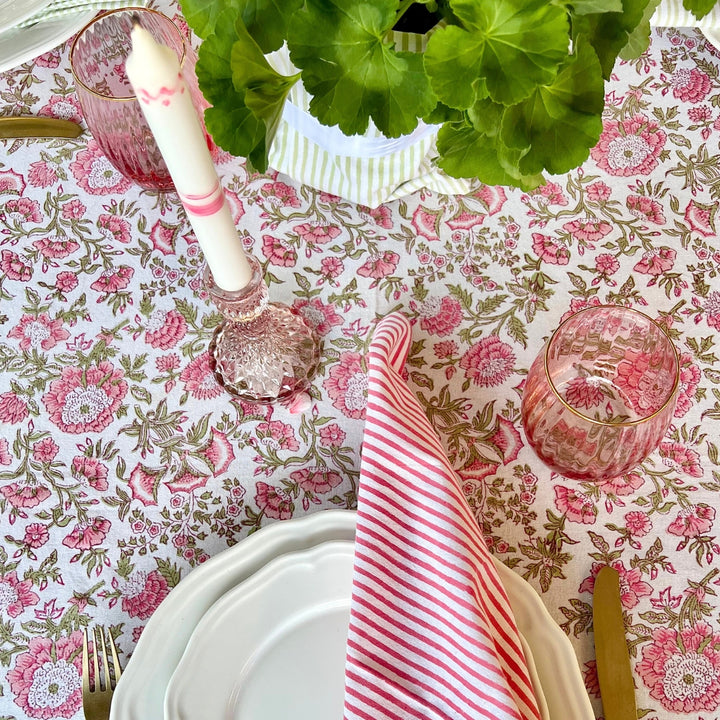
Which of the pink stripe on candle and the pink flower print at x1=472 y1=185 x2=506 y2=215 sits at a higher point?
the pink flower print at x1=472 y1=185 x2=506 y2=215

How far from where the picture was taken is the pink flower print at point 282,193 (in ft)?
2.29

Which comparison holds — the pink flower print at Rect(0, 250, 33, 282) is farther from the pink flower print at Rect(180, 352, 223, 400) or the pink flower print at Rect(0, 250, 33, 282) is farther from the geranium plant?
the geranium plant

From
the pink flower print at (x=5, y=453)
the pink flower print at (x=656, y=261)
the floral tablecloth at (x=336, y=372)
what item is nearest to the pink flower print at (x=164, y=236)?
the floral tablecloth at (x=336, y=372)

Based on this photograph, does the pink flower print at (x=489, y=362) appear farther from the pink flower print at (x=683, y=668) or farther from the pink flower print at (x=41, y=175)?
the pink flower print at (x=41, y=175)

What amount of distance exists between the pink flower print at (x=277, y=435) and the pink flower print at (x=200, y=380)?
0.05m

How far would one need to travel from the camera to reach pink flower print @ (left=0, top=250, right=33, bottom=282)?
0.68 meters

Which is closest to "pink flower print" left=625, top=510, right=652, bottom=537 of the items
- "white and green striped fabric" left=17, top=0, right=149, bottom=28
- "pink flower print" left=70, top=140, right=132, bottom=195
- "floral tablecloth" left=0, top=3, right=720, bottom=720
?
"floral tablecloth" left=0, top=3, right=720, bottom=720

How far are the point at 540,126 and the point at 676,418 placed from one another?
11.6 inches

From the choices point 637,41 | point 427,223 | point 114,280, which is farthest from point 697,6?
point 114,280

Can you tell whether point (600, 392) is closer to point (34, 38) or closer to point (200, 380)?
point (200, 380)

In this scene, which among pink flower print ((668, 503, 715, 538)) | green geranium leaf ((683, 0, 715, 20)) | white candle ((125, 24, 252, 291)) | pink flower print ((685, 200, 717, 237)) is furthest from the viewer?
pink flower print ((685, 200, 717, 237))

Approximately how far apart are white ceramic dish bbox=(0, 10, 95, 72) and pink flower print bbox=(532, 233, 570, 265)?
0.48 m

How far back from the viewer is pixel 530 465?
0.60m

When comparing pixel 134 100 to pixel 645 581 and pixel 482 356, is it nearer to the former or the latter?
pixel 482 356
